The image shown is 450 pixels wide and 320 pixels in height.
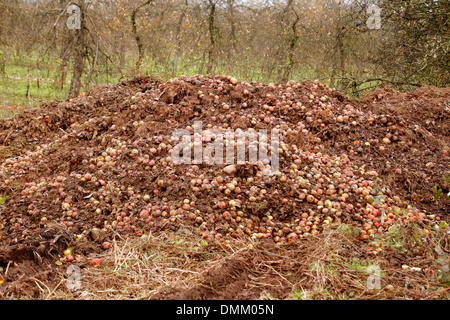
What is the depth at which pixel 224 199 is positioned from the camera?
3387mm

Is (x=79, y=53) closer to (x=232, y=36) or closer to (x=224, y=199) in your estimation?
(x=232, y=36)

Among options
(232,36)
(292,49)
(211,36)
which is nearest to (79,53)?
(211,36)

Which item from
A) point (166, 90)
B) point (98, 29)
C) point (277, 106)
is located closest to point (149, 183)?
point (166, 90)

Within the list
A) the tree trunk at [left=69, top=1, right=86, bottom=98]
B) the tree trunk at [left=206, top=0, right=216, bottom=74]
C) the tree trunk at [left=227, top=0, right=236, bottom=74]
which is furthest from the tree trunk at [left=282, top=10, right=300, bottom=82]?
the tree trunk at [left=69, top=1, right=86, bottom=98]

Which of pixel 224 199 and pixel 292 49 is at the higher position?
pixel 292 49

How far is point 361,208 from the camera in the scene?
3.46m

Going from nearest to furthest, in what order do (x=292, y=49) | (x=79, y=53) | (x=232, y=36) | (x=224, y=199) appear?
(x=224, y=199) → (x=79, y=53) → (x=292, y=49) → (x=232, y=36)

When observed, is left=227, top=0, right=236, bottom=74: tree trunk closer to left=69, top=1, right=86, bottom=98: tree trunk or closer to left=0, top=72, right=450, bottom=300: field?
left=69, top=1, right=86, bottom=98: tree trunk

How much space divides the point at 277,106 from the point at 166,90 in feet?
5.05

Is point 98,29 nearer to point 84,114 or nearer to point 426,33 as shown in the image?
point 84,114

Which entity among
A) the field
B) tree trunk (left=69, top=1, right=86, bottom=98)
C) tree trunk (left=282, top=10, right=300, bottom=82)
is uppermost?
tree trunk (left=282, top=10, right=300, bottom=82)

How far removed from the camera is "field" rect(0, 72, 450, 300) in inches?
100

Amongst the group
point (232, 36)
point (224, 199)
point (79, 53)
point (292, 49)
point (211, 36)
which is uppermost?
point (232, 36)

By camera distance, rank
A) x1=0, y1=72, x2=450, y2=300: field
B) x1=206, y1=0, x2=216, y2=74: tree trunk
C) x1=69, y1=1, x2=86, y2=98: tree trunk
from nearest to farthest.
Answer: x1=0, y1=72, x2=450, y2=300: field → x1=69, y1=1, x2=86, y2=98: tree trunk → x1=206, y1=0, x2=216, y2=74: tree trunk
